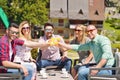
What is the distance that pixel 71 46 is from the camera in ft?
23.6

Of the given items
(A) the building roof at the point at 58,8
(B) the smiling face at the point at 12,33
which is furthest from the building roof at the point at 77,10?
(B) the smiling face at the point at 12,33

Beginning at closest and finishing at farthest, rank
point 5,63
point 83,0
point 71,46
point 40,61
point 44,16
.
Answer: point 5,63
point 71,46
point 40,61
point 44,16
point 83,0

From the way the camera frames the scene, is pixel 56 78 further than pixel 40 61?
No

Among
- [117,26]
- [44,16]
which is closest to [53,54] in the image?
[44,16]

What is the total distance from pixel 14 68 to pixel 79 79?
0.96 m

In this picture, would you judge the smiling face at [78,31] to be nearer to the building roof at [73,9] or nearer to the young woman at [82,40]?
the young woman at [82,40]

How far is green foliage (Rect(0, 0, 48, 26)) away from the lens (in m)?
47.6

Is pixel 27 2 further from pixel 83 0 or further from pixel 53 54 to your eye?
pixel 53 54

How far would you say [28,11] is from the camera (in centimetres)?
4794

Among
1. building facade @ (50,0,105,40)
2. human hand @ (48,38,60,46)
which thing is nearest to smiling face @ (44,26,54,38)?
human hand @ (48,38,60,46)

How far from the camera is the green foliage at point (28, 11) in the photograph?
1873 inches

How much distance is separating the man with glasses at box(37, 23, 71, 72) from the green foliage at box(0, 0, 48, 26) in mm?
39385

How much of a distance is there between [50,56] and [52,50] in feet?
0.36

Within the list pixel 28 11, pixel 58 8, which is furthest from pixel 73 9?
pixel 28 11
